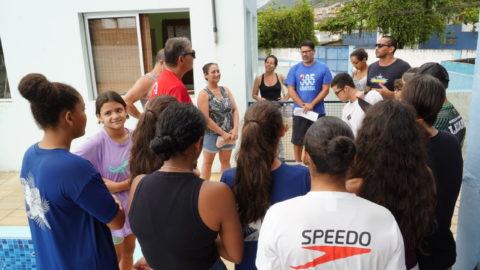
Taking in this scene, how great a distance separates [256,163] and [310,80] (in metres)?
3.51

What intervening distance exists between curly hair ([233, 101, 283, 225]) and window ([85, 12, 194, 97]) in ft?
13.4

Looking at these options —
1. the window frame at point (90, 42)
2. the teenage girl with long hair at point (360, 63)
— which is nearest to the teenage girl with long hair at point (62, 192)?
the window frame at point (90, 42)

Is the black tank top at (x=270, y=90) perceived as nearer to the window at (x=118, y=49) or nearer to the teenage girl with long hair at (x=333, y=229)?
the window at (x=118, y=49)

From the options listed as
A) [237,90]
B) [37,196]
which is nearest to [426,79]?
[37,196]

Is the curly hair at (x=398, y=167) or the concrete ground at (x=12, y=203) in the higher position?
the curly hair at (x=398, y=167)

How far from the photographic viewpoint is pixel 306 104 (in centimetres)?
496

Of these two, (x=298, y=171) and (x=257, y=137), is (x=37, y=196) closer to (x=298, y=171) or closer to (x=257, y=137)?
(x=257, y=137)

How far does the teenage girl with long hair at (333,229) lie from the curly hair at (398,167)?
0.90ft

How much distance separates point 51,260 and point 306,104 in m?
3.87

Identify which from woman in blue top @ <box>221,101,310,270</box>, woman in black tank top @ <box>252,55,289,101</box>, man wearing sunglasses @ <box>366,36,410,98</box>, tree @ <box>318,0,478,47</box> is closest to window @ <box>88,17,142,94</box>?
woman in black tank top @ <box>252,55,289,101</box>

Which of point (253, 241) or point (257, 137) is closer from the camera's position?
point (257, 137)

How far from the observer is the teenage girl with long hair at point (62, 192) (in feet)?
5.15

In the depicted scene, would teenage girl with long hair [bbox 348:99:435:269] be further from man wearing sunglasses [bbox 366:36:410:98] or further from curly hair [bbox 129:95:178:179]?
man wearing sunglasses [bbox 366:36:410:98]

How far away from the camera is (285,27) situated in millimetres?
30797
